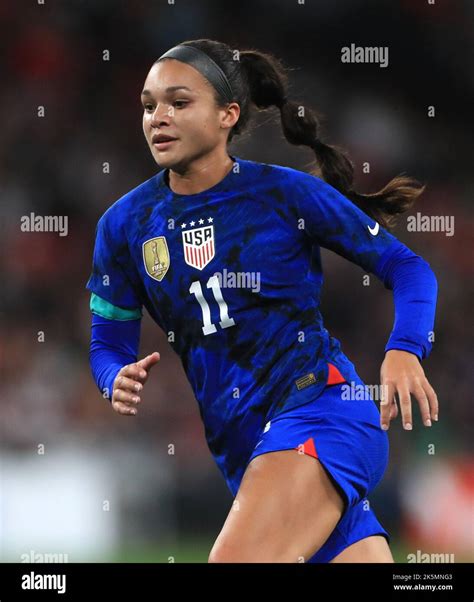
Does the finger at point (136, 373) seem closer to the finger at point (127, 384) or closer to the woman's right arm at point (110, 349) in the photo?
the finger at point (127, 384)

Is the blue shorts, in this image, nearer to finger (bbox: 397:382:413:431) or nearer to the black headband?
finger (bbox: 397:382:413:431)

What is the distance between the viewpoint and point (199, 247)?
3303 mm

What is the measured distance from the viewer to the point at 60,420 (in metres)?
7.22

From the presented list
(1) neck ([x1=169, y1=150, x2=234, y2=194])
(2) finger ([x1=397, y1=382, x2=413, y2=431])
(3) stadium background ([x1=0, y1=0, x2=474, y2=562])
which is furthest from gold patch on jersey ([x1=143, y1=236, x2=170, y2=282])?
(3) stadium background ([x1=0, y1=0, x2=474, y2=562])

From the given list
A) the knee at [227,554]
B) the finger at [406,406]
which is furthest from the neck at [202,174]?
the knee at [227,554]

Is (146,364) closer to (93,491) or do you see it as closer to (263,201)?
(263,201)

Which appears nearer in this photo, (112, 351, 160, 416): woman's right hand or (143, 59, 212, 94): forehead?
(112, 351, 160, 416): woman's right hand

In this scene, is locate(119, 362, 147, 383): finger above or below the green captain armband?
below

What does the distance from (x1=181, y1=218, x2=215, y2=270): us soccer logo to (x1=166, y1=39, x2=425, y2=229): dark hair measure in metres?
0.49

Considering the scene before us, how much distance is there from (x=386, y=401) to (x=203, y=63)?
130 centimetres

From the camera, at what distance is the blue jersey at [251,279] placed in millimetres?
3203

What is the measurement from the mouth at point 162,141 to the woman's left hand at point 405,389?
38.5 inches

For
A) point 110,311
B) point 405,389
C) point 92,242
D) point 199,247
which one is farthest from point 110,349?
point 92,242

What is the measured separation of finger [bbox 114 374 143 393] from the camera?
3.02m
